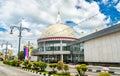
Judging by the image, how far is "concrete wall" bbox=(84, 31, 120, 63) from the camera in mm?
41669

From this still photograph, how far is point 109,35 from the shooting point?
146ft

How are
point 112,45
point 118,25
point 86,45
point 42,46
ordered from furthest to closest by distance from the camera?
point 42,46, point 86,45, point 112,45, point 118,25

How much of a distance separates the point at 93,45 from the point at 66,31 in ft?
112

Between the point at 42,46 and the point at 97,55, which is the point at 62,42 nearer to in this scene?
the point at 42,46

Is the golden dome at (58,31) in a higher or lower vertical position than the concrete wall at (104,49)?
higher

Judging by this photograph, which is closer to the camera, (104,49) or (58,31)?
(104,49)

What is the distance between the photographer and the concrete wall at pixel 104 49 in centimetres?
4167

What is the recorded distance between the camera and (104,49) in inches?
1816

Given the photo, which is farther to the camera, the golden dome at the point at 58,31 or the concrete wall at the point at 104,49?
the golden dome at the point at 58,31

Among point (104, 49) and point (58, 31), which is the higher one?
point (58, 31)

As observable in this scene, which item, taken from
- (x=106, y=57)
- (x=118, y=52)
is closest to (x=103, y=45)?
(x=106, y=57)

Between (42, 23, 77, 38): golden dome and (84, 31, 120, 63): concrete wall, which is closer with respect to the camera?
(84, 31, 120, 63): concrete wall

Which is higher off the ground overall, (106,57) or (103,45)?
(103,45)

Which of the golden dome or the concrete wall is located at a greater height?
the golden dome
